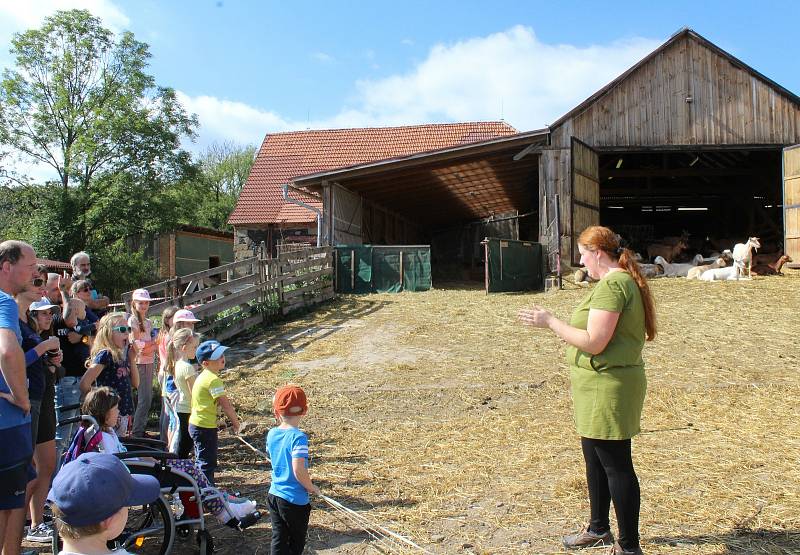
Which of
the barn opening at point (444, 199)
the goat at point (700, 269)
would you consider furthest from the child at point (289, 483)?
the goat at point (700, 269)

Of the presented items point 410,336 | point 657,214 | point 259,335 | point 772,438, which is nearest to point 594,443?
point 772,438

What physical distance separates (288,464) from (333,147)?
81.3ft

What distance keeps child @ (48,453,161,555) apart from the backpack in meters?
1.60

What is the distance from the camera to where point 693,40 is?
16.0 metres

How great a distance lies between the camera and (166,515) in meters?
3.42

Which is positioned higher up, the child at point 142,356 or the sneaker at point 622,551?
the child at point 142,356

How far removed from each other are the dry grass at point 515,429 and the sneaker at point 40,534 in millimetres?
1125

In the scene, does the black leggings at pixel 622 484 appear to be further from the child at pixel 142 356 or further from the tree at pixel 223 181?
the tree at pixel 223 181

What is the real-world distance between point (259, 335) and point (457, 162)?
8650 mm

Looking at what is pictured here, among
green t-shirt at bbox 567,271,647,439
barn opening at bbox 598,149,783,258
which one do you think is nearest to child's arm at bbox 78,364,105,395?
green t-shirt at bbox 567,271,647,439

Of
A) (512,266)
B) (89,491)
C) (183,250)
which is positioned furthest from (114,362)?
(183,250)

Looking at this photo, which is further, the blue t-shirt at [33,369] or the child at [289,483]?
the blue t-shirt at [33,369]

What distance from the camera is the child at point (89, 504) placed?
1.88 m

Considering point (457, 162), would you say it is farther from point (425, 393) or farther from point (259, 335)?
point (425, 393)
